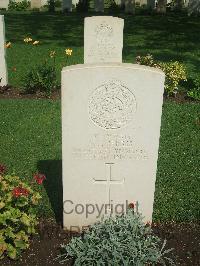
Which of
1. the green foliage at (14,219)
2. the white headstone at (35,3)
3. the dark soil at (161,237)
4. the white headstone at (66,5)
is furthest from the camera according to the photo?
the white headstone at (35,3)

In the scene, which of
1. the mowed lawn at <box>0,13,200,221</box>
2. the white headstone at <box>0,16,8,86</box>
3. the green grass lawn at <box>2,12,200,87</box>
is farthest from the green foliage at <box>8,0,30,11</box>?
the white headstone at <box>0,16,8,86</box>

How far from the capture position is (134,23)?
21953 millimetres

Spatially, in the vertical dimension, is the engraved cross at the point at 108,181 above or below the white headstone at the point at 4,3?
below

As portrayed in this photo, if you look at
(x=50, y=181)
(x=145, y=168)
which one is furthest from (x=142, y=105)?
(x=50, y=181)

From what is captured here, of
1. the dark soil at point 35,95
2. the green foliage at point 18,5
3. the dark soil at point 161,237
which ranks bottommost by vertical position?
the dark soil at point 161,237

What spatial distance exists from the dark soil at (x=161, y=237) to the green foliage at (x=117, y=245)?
142mm

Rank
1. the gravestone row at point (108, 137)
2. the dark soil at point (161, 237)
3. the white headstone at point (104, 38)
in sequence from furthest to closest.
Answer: the white headstone at point (104, 38) → the dark soil at point (161, 237) → the gravestone row at point (108, 137)

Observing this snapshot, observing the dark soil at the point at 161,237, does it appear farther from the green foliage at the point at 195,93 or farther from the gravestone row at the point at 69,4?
the gravestone row at the point at 69,4

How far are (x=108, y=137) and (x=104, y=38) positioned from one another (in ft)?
16.9

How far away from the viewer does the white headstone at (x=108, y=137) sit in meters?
3.97

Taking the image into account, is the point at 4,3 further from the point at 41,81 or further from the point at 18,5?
the point at 41,81

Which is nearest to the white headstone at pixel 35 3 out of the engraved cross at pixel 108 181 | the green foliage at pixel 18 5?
the green foliage at pixel 18 5

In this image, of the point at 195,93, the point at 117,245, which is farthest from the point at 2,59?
the point at 117,245

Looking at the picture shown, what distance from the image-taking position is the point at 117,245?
3980mm
